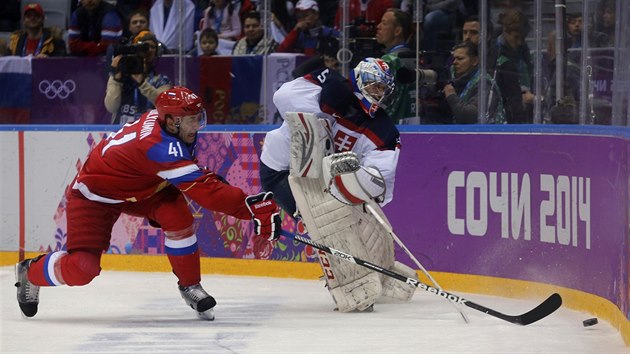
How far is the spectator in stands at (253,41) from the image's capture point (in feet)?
25.9

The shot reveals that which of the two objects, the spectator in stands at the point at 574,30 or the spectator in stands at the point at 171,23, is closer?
the spectator in stands at the point at 574,30

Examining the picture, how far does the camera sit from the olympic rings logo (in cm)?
818

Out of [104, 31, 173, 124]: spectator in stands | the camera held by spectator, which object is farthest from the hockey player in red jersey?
the camera held by spectator

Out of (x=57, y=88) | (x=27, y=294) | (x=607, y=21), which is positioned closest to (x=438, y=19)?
(x=607, y=21)

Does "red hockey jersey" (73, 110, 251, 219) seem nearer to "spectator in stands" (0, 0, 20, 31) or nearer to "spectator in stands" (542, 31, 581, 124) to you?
"spectator in stands" (542, 31, 581, 124)

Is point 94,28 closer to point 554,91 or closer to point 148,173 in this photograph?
point 148,173

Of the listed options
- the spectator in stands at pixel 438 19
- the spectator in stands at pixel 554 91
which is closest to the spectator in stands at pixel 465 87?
the spectator in stands at pixel 438 19

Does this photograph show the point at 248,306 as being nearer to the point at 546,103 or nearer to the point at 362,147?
the point at 362,147

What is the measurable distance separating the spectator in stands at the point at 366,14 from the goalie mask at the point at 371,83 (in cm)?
136

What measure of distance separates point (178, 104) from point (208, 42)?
2.58 meters

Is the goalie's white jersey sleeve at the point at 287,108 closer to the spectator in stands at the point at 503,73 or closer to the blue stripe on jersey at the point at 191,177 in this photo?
the blue stripe on jersey at the point at 191,177

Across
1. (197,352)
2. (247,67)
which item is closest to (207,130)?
(247,67)

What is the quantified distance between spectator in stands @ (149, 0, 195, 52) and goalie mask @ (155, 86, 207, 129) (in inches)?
97.1

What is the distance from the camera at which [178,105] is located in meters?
5.59
